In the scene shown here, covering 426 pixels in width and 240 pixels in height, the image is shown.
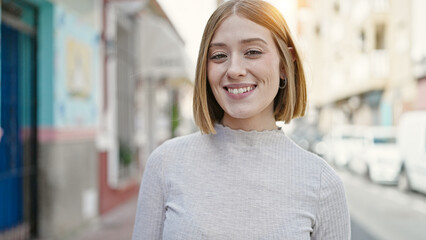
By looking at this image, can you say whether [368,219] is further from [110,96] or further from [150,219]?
[150,219]

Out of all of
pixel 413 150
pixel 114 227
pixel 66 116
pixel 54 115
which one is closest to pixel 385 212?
pixel 413 150

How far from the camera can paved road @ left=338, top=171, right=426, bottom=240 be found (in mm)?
7074

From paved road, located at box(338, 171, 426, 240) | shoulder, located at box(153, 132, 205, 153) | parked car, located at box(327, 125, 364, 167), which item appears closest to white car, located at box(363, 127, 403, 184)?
paved road, located at box(338, 171, 426, 240)

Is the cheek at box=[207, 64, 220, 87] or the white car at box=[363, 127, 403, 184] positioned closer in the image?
the cheek at box=[207, 64, 220, 87]

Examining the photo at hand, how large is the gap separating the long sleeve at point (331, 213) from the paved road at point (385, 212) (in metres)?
5.53

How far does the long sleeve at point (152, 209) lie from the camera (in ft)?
5.00

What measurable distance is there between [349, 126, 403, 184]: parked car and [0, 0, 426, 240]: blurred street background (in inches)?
1.4

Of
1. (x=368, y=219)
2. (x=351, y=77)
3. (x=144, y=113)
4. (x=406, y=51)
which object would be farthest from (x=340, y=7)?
(x=368, y=219)

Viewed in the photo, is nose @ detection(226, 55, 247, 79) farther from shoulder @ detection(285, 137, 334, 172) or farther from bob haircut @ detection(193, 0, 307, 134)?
shoulder @ detection(285, 137, 334, 172)

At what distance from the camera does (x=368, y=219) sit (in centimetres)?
807

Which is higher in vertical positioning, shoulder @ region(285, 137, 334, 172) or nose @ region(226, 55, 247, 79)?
nose @ region(226, 55, 247, 79)

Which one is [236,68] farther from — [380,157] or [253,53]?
[380,157]

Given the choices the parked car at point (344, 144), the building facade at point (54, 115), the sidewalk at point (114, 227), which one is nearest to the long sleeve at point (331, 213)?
the building facade at point (54, 115)

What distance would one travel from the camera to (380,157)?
13086 millimetres
